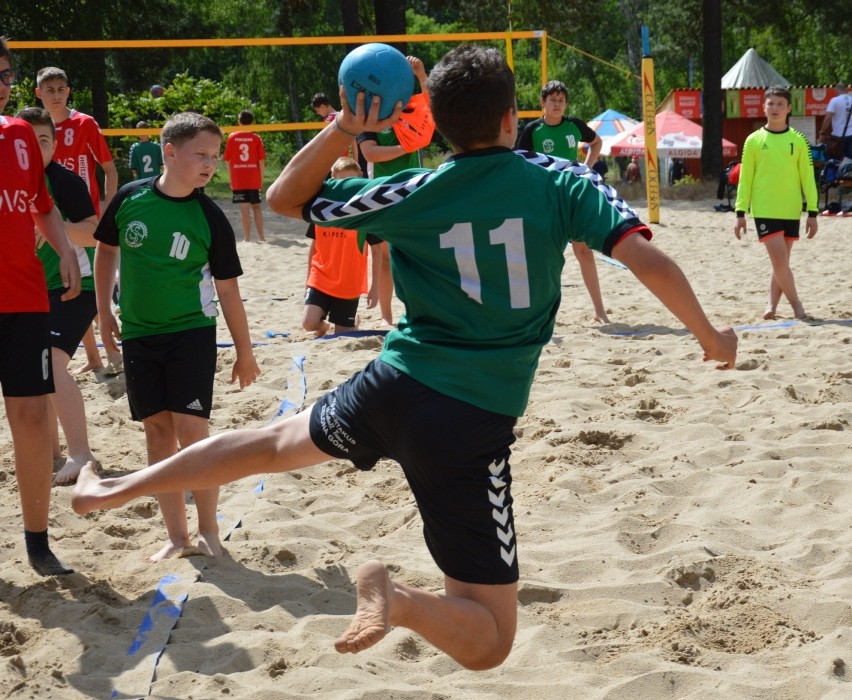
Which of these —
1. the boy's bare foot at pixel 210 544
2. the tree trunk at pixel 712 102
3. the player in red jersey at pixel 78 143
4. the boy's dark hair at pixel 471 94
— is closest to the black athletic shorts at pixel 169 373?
the boy's bare foot at pixel 210 544

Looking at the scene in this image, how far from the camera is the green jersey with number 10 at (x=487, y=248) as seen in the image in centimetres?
228

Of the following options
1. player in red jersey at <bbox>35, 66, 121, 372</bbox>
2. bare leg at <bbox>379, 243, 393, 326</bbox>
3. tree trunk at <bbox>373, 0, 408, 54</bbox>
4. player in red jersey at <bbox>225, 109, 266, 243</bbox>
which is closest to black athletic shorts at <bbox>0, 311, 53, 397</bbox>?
player in red jersey at <bbox>35, 66, 121, 372</bbox>

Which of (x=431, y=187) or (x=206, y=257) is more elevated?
(x=431, y=187)

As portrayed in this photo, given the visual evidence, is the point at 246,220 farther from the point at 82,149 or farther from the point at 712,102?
the point at 712,102

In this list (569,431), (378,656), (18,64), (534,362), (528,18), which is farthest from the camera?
(528,18)

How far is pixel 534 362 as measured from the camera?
96.0 inches

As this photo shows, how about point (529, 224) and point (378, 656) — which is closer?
point (529, 224)

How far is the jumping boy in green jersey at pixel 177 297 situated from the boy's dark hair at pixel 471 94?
1.52m

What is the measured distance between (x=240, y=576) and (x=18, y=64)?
84.3 feet

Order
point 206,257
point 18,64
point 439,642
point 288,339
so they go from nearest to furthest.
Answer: point 439,642 < point 206,257 < point 288,339 < point 18,64

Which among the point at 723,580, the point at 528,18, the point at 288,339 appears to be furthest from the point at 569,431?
the point at 528,18

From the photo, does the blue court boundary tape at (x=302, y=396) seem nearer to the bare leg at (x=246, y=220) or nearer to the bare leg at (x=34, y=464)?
the bare leg at (x=34, y=464)

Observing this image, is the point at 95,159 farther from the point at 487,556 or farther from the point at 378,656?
the point at 487,556

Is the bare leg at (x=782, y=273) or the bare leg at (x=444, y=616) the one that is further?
the bare leg at (x=782, y=273)
